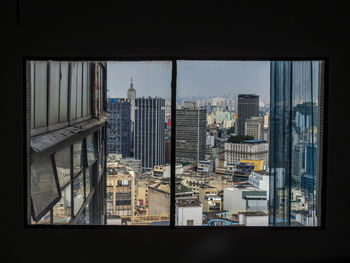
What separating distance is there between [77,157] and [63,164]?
0.52 metres

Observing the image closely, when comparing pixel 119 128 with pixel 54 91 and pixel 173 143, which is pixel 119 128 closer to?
pixel 173 143

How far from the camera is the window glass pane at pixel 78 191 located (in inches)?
118

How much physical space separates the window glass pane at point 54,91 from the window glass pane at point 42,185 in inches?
16.3

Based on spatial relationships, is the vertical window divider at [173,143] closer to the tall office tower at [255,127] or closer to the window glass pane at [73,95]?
the tall office tower at [255,127]

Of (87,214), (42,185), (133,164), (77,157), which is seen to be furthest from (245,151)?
(77,157)

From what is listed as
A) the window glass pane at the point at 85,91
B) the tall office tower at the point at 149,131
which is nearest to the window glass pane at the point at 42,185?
the tall office tower at the point at 149,131

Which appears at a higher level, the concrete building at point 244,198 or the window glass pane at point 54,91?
the window glass pane at point 54,91

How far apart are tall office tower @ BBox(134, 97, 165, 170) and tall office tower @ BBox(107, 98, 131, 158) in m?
0.08

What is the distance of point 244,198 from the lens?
→ 250cm

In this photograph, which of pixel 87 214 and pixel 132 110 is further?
pixel 87 214

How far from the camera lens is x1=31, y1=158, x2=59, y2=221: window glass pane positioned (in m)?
2.46
